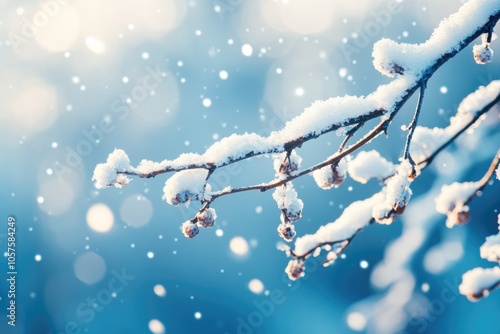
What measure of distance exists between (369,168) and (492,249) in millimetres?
739

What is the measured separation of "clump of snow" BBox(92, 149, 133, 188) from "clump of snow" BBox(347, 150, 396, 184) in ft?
4.13

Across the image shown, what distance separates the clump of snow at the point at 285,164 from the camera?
1446 millimetres

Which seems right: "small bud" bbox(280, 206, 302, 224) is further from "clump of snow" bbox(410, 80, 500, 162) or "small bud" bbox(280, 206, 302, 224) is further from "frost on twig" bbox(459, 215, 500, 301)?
"frost on twig" bbox(459, 215, 500, 301)

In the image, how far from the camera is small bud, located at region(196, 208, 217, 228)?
1.56 metres

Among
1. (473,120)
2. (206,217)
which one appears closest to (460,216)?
(473,120)

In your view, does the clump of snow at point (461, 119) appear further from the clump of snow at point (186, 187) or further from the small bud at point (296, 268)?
the clump of snow at point (186, 187)

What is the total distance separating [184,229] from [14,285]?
8737mm

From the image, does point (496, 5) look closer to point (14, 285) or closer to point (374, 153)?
point (374, 153)

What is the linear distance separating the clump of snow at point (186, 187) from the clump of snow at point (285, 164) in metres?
0.33

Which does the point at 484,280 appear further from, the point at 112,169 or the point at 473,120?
the point at 112,169

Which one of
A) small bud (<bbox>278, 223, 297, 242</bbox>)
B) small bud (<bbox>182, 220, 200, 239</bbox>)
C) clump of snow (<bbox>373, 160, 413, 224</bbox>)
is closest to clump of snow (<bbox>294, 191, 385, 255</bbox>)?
small bud (<bbox>278, 223, 297, 242</bbox>)

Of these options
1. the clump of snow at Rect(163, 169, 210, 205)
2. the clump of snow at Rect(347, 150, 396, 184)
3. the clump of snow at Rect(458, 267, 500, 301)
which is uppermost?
the clump of snow at Rect(347, 150, 396, 184)

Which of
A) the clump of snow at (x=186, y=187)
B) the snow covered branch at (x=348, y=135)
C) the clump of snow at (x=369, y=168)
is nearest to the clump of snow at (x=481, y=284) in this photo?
the snow covered branch at (x=348, y=135)

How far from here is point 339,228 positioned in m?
1.91
